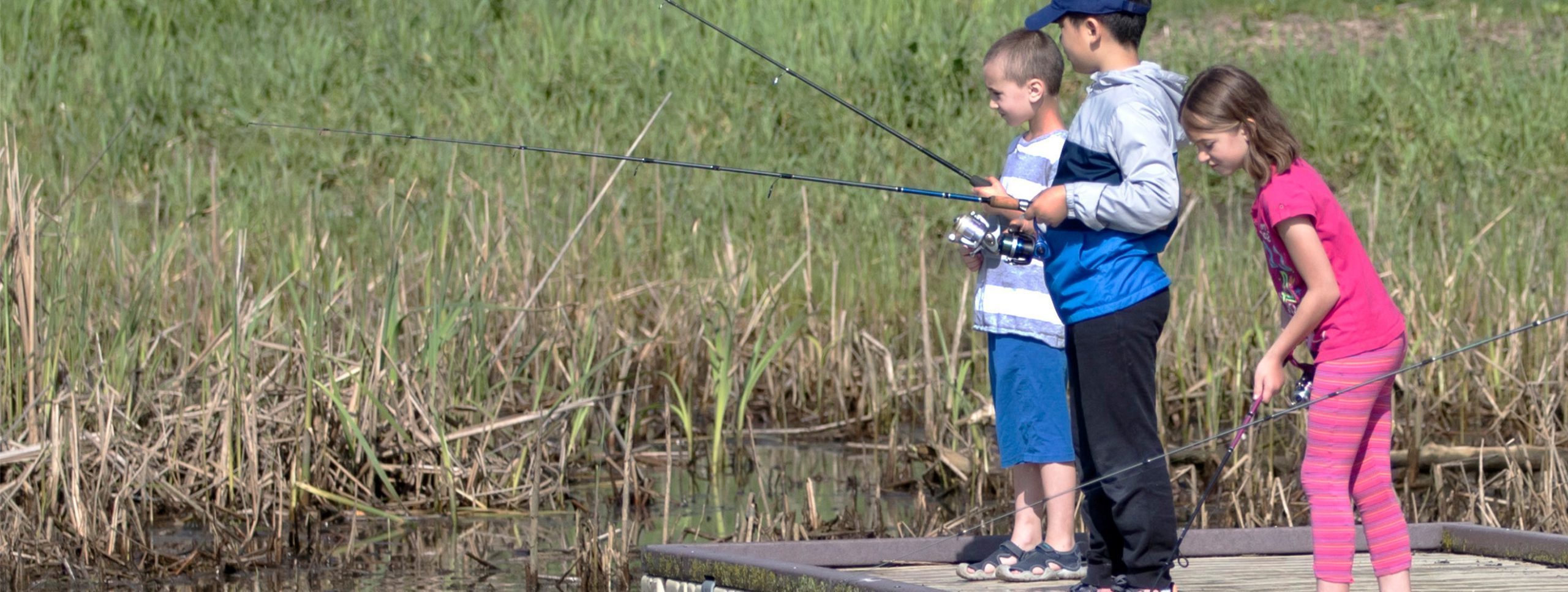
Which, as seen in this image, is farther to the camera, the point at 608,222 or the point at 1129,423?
the point at 608,222

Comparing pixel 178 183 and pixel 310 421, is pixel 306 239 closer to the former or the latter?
pixel 310 421

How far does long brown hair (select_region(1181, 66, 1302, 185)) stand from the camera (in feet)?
11.5

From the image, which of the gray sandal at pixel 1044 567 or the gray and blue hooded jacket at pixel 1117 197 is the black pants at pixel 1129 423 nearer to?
the gray and blue hooded jacket at pixel 1117 197

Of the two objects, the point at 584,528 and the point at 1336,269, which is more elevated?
the point at 1336,269

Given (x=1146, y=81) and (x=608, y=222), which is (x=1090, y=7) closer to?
(x=1146, y=81)

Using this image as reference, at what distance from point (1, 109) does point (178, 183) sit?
1.48 m

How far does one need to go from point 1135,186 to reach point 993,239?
428mm

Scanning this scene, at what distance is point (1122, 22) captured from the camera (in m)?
3.76

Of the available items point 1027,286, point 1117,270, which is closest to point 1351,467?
point 1117,270

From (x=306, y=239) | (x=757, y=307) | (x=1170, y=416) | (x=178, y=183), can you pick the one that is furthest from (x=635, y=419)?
(x=178, y=183)

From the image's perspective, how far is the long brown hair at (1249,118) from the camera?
351cm

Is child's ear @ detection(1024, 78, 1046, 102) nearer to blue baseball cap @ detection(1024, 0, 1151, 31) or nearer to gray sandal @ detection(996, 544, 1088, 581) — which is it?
blue baseball cap @ detection(1024, 0, 1151, 31)

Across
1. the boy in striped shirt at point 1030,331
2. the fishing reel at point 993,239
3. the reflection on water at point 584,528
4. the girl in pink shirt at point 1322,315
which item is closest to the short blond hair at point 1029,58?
the boy in striped shirt at point 1030,331

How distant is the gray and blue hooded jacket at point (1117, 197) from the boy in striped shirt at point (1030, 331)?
0.74ft
